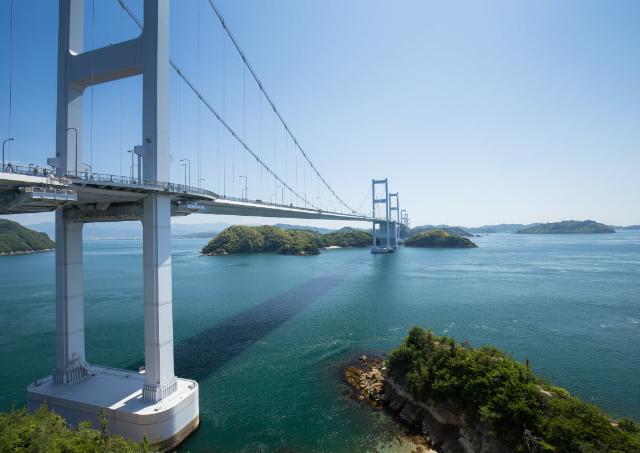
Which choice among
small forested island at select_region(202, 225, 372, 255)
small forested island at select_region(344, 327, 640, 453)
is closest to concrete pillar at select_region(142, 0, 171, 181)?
small forested island at select_region(344, 327, 640, 453)

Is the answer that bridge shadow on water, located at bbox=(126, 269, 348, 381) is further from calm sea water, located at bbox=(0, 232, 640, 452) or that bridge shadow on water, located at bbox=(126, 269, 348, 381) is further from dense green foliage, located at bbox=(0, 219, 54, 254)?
dense green foliage, located at bbox=(0, 219, 54, 254)

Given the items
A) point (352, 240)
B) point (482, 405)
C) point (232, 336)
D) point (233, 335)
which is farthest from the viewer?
point (352, 240)

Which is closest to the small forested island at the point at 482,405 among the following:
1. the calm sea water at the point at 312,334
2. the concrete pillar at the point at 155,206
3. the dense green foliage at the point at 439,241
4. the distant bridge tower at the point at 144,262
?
the calm sea water at the point at 312,334

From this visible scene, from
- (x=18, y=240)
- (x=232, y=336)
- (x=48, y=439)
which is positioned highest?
(x=18, y=240)

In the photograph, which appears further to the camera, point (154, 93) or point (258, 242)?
point (258, 242)

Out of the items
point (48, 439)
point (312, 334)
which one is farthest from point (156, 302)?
point (312, 334)

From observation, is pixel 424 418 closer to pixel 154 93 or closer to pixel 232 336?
pixel 232 336
